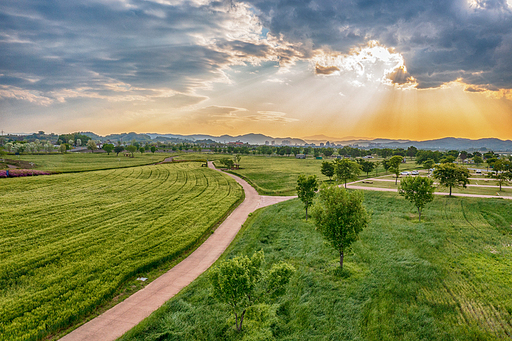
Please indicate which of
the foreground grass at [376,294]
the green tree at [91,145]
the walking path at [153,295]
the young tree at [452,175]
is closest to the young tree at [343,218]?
the foreground grass at [376,294]

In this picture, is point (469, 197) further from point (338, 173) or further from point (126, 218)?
point (126, 218)

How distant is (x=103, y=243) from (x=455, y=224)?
4204 centimetres

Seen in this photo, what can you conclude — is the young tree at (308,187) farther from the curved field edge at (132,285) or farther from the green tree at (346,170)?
the green tree at (346,170)

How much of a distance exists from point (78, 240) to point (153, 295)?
12.7 metres

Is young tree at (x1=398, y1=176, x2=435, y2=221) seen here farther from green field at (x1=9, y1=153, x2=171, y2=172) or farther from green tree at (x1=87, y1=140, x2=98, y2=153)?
green tree at (x1=87, y1=140, x2=98, y2=153)

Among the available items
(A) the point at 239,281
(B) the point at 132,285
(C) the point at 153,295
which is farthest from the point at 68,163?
(A) the point at 239,281

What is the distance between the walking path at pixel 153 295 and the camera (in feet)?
42.4

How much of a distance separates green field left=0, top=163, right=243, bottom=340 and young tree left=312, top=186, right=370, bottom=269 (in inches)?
584

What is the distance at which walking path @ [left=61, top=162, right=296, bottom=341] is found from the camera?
12.9 metres

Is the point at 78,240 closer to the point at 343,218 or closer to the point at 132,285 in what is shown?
the point at 132,285

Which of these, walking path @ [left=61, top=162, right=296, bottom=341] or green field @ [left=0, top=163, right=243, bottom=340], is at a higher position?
green field @ [left=0, top=163, right=243, bottom=340]

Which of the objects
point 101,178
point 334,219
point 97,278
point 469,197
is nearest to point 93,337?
point 97,278

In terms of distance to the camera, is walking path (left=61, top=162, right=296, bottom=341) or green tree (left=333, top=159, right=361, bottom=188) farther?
green tree (left=333, top=159, right=361, bottom=188)

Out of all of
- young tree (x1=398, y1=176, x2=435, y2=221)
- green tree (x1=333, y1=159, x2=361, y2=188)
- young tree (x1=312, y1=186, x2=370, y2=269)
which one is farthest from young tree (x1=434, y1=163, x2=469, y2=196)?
young tree (x1=312, y1=186, x2=370, y2=269)
